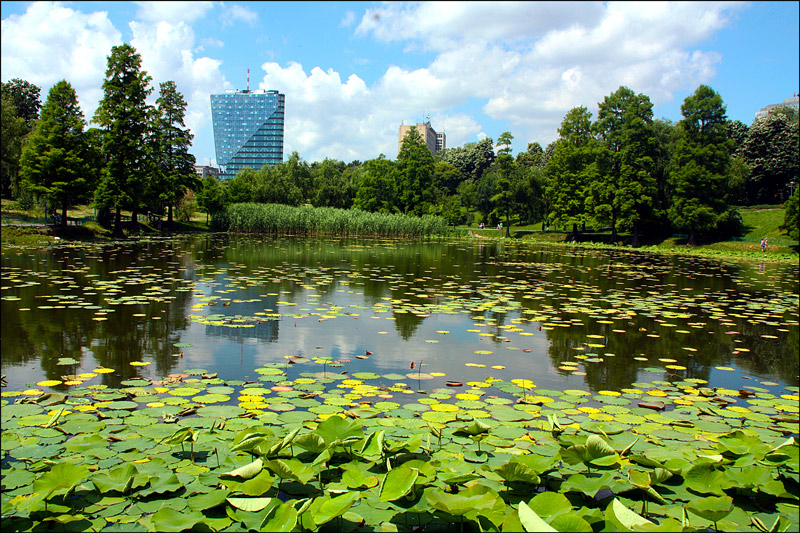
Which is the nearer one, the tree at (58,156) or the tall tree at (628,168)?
the tree at (58,156)

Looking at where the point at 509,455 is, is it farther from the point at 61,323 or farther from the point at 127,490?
the point at 61,323

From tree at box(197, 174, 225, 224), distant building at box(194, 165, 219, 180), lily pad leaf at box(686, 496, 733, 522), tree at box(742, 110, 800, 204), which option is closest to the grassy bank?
tree at box(742, 110, 800, 204)

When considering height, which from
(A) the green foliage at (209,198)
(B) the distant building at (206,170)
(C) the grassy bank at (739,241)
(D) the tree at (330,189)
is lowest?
(C) the grassy bank at (739,241)

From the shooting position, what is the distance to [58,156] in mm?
23344

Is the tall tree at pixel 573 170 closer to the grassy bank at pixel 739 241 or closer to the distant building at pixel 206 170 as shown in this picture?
the grassy bank at pixel 739 241

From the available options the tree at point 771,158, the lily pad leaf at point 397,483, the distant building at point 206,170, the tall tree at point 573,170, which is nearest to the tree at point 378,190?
the tall tree at point 573,170

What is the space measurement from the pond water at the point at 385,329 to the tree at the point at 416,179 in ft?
122

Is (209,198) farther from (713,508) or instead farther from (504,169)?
(713,508)

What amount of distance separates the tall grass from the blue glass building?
118765 millimetres

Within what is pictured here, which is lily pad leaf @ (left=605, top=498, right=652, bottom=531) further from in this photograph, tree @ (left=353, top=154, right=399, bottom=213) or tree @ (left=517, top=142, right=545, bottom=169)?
tree @ (left=517, top=142, right=545, bottom=169)

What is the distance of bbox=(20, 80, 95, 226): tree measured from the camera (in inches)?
915

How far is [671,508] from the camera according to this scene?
2352 mm

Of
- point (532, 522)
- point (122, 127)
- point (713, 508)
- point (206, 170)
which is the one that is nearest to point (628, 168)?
point (122, 127)

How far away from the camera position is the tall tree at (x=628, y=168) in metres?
34.6
